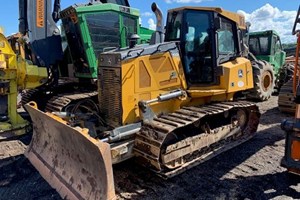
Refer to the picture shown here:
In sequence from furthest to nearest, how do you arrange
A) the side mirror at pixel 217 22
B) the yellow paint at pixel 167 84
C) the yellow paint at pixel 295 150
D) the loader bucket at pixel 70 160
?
the side mirror at pixel 217 22, the yellow paint at pixel 167 84, the yellow paint at pixel 295 150, the loader bucket at pixel 70 160

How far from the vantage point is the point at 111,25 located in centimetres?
678

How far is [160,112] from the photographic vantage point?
15.8ft

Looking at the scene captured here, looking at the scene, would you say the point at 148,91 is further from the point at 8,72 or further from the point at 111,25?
the point at 8,72

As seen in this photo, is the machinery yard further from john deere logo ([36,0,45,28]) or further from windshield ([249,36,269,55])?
windshield ([249,36,269,55])

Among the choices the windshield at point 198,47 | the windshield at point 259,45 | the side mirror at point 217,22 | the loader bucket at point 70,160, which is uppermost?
the windshield at point 259,45

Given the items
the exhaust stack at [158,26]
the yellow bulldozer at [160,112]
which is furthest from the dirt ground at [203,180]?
the exhaust stack at [158,26]

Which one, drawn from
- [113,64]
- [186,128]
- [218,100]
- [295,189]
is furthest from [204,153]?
[113,64]

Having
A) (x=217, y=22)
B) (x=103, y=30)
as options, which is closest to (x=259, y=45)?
(x=103, y=30)

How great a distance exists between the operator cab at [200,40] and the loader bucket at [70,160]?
228 cm

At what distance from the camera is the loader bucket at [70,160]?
3322mm

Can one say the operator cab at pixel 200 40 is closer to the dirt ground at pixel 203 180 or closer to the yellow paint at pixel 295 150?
the dirt ground at pixel 203 180

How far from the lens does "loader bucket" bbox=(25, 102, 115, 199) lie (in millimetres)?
3322

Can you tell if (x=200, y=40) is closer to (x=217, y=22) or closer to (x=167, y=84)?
(x=217, y=22)

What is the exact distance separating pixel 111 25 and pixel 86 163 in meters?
3.96
